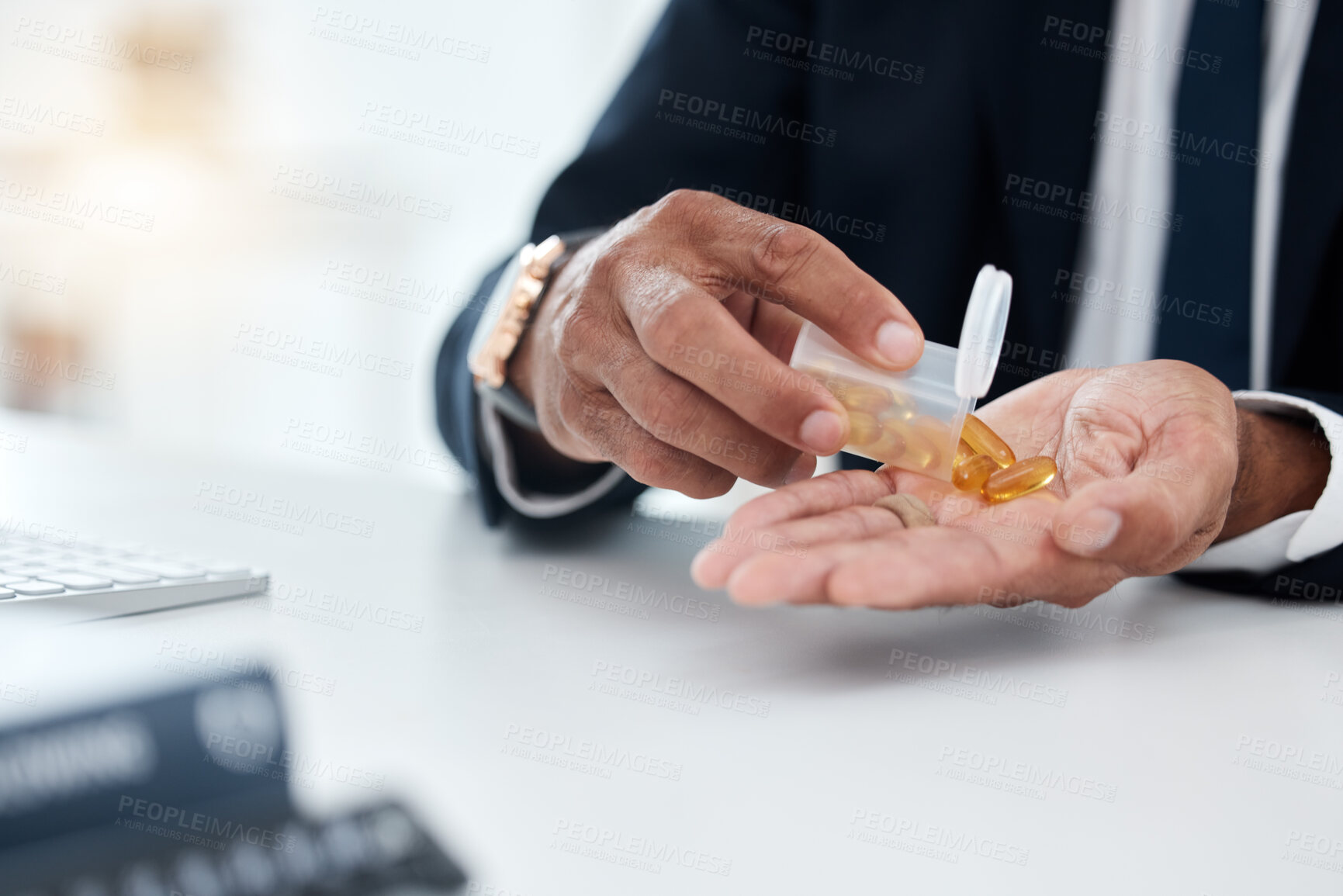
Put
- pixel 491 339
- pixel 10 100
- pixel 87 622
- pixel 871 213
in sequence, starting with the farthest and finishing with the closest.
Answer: pixel 10 100
pixel 871 213
pixel 491 339
pixel 87 622

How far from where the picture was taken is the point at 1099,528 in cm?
59

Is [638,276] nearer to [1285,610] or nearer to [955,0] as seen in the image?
[1285,610]

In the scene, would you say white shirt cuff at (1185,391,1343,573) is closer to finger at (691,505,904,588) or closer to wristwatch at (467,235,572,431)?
finger at (691,505,904,588)

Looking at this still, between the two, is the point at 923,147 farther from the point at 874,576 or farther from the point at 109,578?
the point at 109,578

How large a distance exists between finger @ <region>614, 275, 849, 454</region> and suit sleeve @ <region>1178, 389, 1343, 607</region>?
50 centimetres

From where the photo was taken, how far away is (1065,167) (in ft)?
4.14

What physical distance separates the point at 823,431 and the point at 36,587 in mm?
589

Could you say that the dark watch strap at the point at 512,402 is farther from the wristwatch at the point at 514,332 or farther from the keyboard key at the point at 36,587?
the keyboard key at the point at 36,587

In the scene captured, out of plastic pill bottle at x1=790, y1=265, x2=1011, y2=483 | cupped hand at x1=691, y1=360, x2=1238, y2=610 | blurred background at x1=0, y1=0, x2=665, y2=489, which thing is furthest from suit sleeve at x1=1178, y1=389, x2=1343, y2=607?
blurred background at x1=0, y1=0, x2=665, y2=489

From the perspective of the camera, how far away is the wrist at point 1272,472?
0.87m

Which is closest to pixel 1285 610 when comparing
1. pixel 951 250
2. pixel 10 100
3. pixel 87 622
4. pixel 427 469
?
pixel 951 250

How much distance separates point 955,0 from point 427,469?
1.84 m

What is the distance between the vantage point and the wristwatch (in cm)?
99

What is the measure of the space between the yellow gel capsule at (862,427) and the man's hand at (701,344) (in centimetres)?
5
